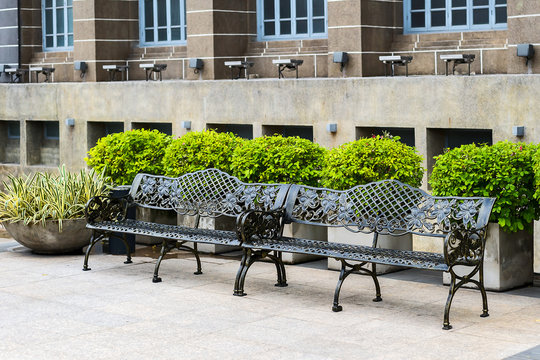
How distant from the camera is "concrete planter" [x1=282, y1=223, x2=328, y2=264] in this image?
12656 millimetres

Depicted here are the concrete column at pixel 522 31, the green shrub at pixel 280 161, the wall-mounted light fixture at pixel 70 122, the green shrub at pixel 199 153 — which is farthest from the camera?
the wall-mounted light fixture at pixel 70 122

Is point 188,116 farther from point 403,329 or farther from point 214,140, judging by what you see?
point 403,329

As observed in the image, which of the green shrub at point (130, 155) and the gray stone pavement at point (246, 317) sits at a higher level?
the green shrub at point (130, 155)

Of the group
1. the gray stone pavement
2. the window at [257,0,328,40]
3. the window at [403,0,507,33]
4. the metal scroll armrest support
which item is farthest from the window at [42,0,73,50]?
the metal scroll armrest support

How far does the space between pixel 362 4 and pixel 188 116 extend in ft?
12.4

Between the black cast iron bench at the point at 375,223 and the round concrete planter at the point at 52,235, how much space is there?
3291 millimetres

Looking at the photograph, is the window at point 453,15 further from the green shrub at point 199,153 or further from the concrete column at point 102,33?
the concrete column at point 102,33

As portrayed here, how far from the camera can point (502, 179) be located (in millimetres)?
10414

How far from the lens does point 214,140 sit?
44.5ft

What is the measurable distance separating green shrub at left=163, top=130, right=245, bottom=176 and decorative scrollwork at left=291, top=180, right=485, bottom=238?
2.06m

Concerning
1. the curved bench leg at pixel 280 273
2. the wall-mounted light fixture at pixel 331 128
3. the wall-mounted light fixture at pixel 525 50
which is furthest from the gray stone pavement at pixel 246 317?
the wall-mounted light fixture at pixel 525 50

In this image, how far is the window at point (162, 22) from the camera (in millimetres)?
20875

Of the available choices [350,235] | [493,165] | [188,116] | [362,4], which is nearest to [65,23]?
[188,116]

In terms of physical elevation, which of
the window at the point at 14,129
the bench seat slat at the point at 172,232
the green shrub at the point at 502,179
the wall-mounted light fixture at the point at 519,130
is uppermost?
the window at the point at 14,129
